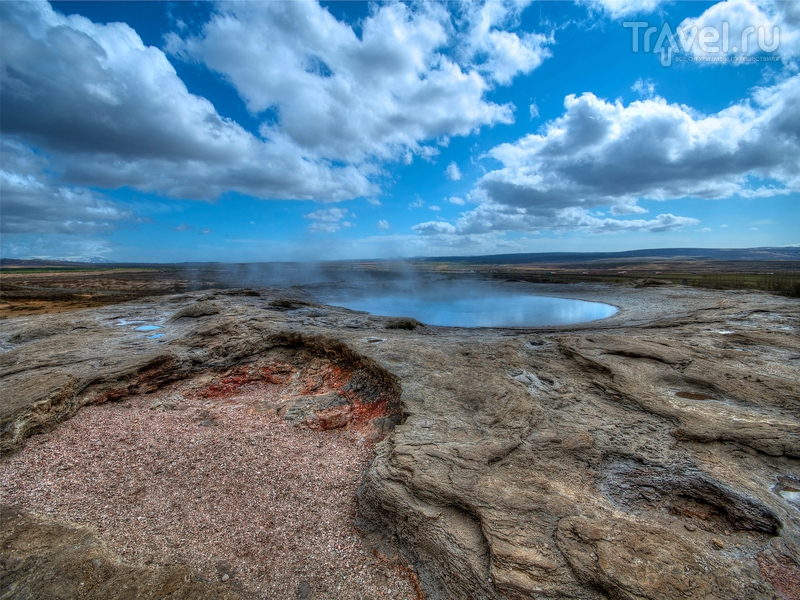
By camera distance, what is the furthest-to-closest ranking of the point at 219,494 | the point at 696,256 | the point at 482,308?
the point at 696,256 → the point at 482,308 → the point at 219,494

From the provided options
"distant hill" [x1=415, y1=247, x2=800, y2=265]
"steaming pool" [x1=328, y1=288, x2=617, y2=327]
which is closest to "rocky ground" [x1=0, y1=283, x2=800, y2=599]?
"steaming pool" [x1=328, y1=288, x2=617, y2=327]

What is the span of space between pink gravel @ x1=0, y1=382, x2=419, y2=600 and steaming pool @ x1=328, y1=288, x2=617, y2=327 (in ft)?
30.7

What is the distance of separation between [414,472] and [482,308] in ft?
51.3

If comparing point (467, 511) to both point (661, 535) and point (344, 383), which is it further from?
point (344, 383)

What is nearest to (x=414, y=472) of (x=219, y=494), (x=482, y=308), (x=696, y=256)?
(x=219, y=494)

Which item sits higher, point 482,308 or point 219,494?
point 219,494

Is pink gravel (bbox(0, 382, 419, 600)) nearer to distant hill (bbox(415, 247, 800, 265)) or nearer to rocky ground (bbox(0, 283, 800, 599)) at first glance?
rocky ground (bbox(0, 283, 800, 599))

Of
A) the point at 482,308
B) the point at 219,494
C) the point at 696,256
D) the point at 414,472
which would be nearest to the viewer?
the point at 414,472

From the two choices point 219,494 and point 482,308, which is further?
point 482,308

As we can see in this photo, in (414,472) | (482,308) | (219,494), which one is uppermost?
(414,472)

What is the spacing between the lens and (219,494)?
420cm

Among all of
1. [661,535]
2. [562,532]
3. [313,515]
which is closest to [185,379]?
[313,515]

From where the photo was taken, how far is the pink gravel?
3.33m

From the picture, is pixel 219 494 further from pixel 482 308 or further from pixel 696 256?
pixel 696 256
